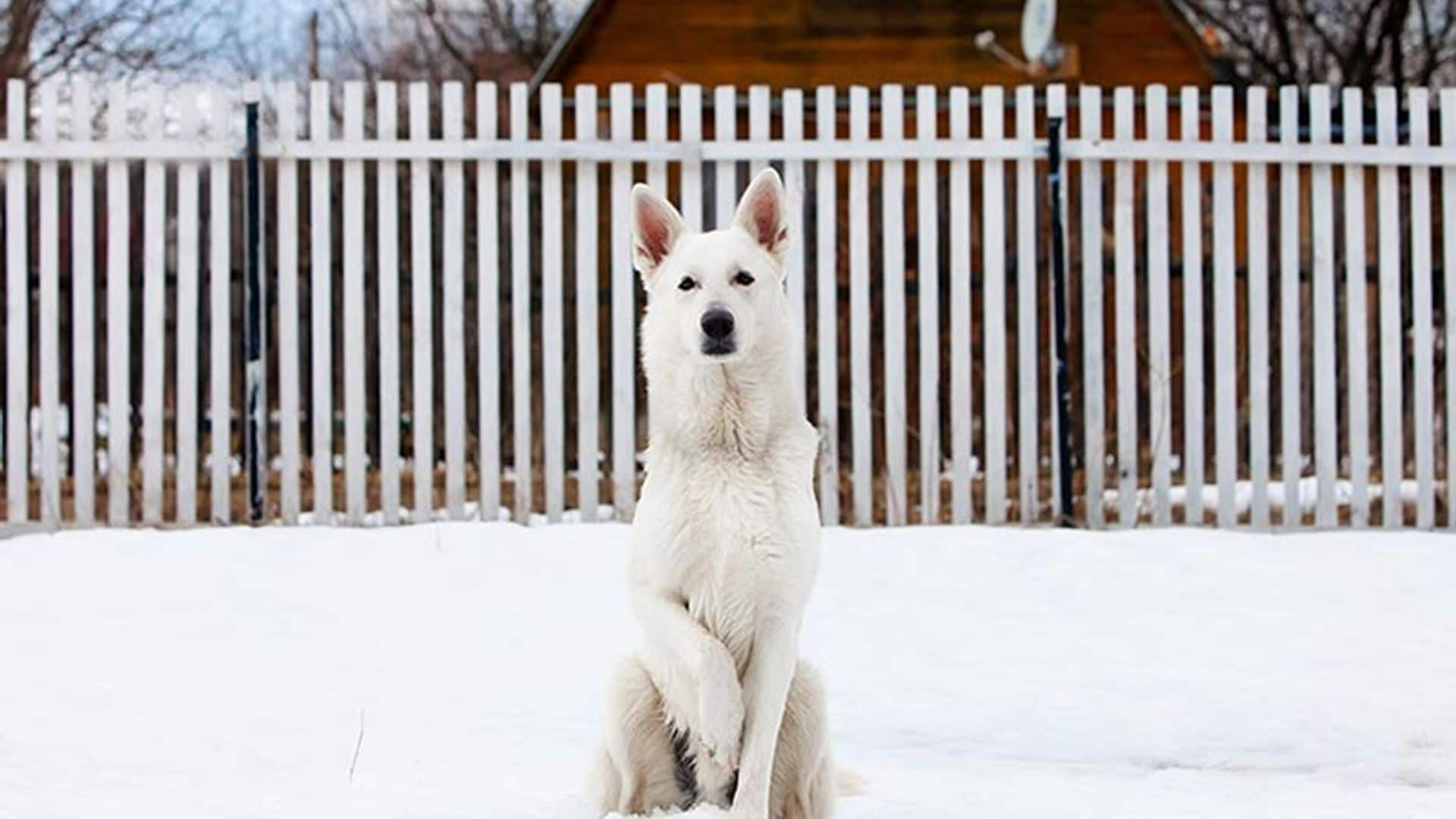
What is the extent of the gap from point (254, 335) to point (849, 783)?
185 inches

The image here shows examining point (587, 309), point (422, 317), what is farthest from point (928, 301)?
point (422, 317)

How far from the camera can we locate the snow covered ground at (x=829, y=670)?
467cm

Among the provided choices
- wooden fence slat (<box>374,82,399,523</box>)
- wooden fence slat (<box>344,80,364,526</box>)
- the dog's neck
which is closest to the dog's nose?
the dog's neck

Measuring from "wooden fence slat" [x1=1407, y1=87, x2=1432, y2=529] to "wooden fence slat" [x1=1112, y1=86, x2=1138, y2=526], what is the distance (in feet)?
4.54

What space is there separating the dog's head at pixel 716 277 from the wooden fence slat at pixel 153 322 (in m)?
4.61

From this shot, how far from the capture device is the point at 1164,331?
8.49m

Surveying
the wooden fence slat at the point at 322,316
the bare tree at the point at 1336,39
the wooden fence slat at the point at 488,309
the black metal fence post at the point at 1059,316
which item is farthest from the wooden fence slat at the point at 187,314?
the bare tree at the point at 1336,39

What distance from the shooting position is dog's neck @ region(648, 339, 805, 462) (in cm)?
404

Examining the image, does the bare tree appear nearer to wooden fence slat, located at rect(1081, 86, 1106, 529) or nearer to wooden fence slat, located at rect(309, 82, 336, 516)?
wooden fence slat, located at rect(1081, 86, 1106, 529)

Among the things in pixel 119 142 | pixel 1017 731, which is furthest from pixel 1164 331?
pixel 119 142

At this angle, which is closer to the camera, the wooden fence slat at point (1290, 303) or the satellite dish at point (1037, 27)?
the wooden fence slat at point (1290, 303)

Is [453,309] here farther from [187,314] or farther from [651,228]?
[651,228]

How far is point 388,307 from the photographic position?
8352 millimetres

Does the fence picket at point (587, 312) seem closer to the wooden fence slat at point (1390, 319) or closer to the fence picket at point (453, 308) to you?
the fence picket at point (453, 308)
